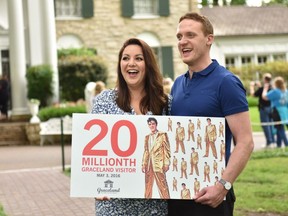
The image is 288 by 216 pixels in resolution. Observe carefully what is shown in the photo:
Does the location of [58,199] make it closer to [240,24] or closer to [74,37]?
[74,37]

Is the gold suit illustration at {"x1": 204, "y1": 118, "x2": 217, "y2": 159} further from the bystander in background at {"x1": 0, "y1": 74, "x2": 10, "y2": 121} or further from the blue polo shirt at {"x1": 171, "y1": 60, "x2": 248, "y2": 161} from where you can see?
the bystander in background at {"x1": 0, "y1": 74, "x2": 10, "y2": 121}

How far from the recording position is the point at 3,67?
28.2 m

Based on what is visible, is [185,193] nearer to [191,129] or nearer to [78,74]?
[191,129]

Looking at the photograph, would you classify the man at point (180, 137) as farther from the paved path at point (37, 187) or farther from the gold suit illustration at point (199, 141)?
the paved path at point (37, 187)

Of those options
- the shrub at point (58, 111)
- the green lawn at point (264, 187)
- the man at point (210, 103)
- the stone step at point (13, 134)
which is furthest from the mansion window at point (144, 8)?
the man at point (210, 103)

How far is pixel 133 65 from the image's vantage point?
407cm

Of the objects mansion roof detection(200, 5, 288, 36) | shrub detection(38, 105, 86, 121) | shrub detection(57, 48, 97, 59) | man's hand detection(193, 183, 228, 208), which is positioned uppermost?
mansion roof detection(200, 5, 288, 36)

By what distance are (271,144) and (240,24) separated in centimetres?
3118

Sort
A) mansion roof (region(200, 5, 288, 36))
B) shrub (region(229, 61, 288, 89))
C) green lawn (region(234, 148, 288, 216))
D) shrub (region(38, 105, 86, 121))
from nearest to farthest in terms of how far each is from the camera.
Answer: green lawn (region(234, 148, 288, 216)), shrub (region(38, 105, 86, 121)), shrub (region(229, 61, 288, 89)), mansion roof (region(200, 5, 288, 36))

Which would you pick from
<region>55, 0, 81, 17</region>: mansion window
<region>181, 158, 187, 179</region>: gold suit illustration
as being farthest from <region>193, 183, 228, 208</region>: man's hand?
<region>55, 0, 81, 17</region>: mansion window

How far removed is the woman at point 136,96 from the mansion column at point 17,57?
20885mm

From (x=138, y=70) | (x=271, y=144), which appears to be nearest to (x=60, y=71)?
(x=271, y=144)

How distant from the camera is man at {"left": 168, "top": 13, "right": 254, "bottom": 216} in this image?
390 cm

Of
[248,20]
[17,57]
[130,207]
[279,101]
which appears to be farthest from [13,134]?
[248,20]
